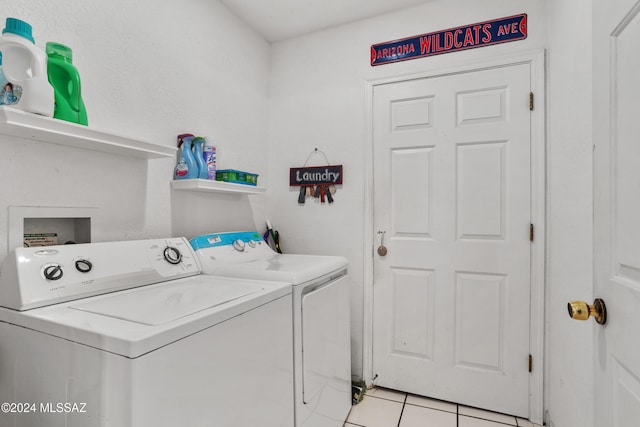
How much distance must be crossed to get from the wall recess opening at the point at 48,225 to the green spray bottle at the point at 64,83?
1.22 feet

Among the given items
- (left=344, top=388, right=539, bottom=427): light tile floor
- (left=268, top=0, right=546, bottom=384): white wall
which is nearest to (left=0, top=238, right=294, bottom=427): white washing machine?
(left=344, top=388, right=539, bottom=427): light tile floor

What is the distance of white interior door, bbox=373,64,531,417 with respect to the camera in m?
1.91

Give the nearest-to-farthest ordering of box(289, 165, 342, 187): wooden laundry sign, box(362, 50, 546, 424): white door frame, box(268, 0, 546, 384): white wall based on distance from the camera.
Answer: box(362, 50, 546, 424): white door frame
box(268, 0, 546, 384): white wall
box(289, 165, 342, 187): wooden laundry sign

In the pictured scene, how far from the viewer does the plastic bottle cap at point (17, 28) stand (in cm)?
100

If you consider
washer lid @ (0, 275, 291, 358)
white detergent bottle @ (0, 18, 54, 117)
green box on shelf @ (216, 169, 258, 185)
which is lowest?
washer lid @ (0, 275, 291, 358)

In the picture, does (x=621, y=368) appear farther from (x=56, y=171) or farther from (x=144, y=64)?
(x=144, y=64)

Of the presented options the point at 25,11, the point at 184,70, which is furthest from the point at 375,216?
the point at 25,11

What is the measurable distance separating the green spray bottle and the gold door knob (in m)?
1.70

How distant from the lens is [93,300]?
1.12 m

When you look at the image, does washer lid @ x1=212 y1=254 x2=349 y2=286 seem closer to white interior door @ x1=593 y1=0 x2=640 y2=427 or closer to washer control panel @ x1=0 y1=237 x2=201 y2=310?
washer control panel @ x1=0 y1=237 x2=201 y2=310

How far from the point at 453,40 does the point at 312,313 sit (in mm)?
1905

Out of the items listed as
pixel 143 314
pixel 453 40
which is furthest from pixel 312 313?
pixel 453 40

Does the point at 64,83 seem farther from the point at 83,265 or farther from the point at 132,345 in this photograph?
the point at 132,345

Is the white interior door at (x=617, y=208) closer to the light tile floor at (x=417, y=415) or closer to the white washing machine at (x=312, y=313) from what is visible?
the white washing machine at (x=312, y=313)
